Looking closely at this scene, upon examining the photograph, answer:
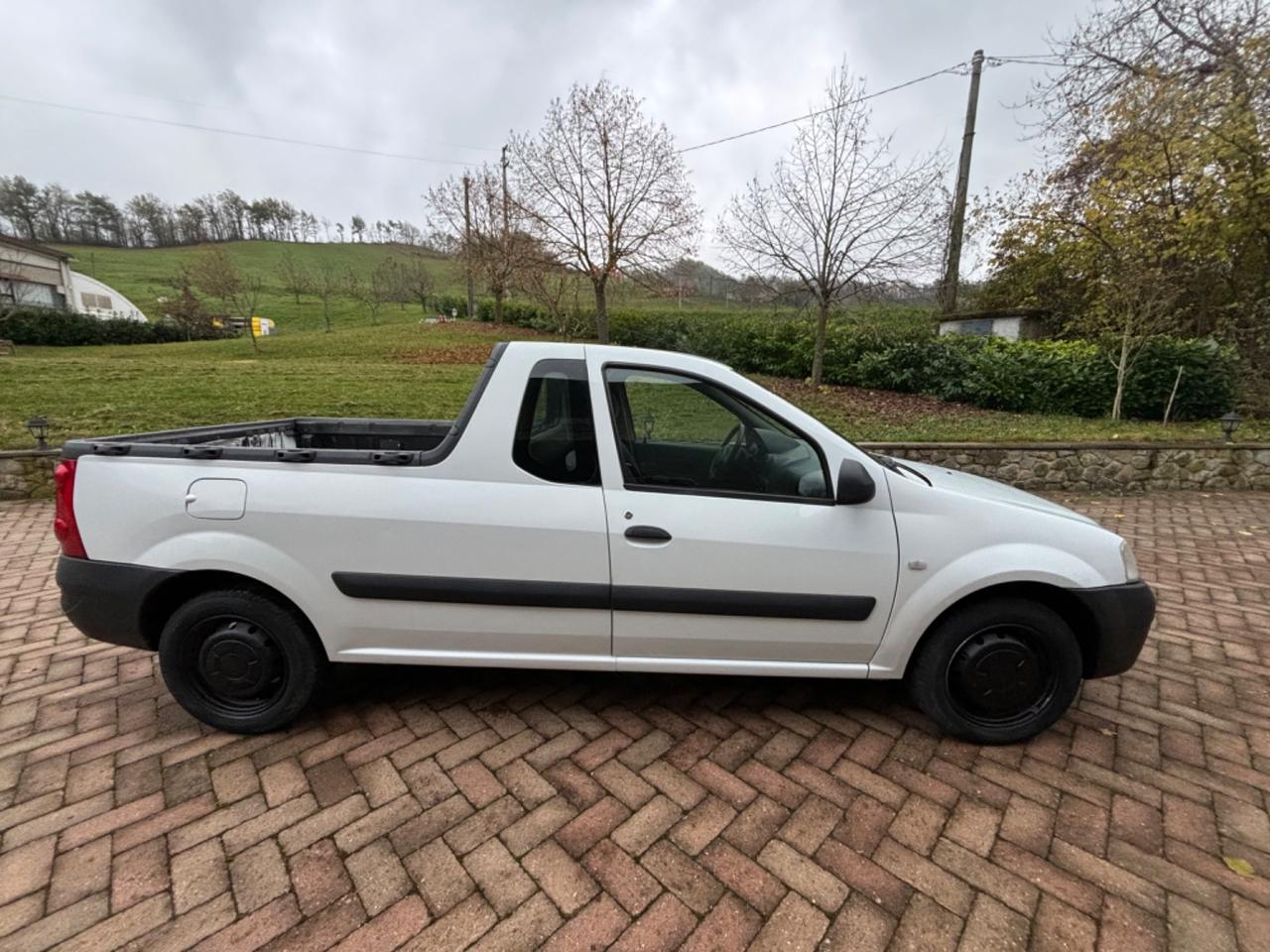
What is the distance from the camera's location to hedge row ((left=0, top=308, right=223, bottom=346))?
2303 centimetres

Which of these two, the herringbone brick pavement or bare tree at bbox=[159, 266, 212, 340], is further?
bare tree at bbox=[159, 266, 212, 340]

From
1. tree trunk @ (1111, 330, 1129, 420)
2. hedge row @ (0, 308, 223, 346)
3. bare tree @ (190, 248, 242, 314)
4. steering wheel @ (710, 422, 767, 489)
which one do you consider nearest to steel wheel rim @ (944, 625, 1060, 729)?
steering wheel @ (710, 422, 767, 489)

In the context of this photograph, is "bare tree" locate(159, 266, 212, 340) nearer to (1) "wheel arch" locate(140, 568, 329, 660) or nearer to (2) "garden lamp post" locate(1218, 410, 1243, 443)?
(1) "wheel arch" locate(140, 568, 329, 660)

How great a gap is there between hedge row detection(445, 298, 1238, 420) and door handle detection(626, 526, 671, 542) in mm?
10281

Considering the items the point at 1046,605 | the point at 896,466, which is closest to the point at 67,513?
the point at 896,466

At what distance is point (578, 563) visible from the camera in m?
2.22

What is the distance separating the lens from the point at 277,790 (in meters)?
2.07

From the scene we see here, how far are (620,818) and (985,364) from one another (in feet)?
35.9

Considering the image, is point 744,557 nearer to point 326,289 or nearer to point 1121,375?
point 1121,375

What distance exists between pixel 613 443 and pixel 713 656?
97 centimetres

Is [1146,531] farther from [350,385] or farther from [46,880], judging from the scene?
[350,385]

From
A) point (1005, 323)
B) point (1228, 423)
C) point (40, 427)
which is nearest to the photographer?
point (40, 427)

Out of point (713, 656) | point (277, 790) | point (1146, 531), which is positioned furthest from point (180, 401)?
point (1146, 531)

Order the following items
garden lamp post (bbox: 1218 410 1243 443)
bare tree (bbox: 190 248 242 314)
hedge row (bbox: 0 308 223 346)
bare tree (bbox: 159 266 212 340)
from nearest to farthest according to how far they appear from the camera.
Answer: garden lamp post (bbox: 1218 410 1243 443) < hedge row (bbox: 0 308 223 346) < bare tree (bbox: 190 248 242 314) < bare tree (bbox: 159 266 212 340)
